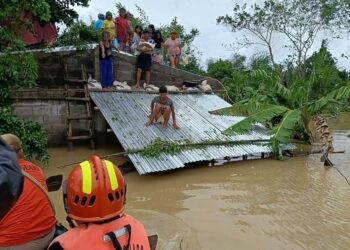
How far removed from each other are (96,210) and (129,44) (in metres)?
13.1

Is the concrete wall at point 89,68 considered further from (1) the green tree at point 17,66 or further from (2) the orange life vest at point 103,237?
(2) the orange life vest at point 103,237

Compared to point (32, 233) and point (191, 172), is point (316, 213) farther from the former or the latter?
point (32, 233)

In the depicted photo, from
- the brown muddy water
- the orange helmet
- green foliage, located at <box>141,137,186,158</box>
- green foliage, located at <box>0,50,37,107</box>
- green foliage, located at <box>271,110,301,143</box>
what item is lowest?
the brown muddy water

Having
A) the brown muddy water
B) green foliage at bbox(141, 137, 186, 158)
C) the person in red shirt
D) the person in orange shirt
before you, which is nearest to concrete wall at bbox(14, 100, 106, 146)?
the brown muddy water

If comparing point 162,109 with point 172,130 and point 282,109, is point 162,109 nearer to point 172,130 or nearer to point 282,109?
point 172,130

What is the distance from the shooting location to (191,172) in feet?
28.1

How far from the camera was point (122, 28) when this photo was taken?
543 inches

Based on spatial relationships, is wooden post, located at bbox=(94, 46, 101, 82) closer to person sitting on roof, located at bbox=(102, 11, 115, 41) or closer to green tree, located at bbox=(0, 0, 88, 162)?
person sitting on roof, located at bbox=(102, 11, 115, 41)

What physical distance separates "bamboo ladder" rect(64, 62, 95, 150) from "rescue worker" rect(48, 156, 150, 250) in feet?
27.5

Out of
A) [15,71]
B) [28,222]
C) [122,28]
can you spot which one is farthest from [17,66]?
[122,28]

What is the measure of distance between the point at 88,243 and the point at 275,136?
7787mm

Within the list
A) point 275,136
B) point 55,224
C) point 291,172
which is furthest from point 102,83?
point 55,224

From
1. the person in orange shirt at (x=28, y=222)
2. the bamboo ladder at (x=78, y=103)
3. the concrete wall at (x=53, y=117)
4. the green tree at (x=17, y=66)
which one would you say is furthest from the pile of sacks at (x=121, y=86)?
the person in orange shirt at (x=28, y=222)

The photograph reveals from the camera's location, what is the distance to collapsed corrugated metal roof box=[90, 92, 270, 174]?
844cm
